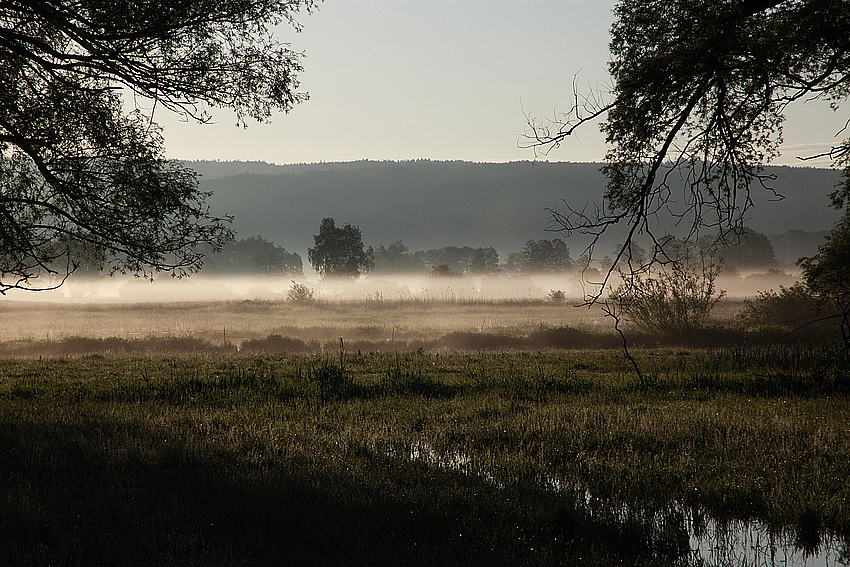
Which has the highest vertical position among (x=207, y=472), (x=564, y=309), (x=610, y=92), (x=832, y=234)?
(x=610, y=92)

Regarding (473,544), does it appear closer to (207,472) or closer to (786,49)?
(207,472)

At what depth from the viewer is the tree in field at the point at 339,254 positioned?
93.0 meters

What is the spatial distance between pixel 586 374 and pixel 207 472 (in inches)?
421

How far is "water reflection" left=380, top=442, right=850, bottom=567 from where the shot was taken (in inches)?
209

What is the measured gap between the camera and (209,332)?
31.1 metres

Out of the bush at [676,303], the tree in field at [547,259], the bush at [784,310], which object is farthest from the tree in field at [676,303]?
the tree in field at [547,259]

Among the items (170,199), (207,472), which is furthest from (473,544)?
(170,199)

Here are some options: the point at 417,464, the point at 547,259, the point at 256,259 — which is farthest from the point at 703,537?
the point at 256,259

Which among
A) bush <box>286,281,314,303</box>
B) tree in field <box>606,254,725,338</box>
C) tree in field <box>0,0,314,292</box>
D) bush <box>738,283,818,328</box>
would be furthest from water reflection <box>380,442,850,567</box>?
bush <box>286,281,314,303</box>

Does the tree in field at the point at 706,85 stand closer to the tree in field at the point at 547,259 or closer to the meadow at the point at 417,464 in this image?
the meadow at the point at 417,464

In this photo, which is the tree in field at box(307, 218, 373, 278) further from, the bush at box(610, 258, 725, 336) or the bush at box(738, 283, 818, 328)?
the bush at box(610, 258, 725, 336)

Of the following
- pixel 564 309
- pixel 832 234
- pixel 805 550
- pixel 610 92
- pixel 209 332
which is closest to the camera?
pixel 805 550

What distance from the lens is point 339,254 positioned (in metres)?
93.0

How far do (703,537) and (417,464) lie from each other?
319cm
